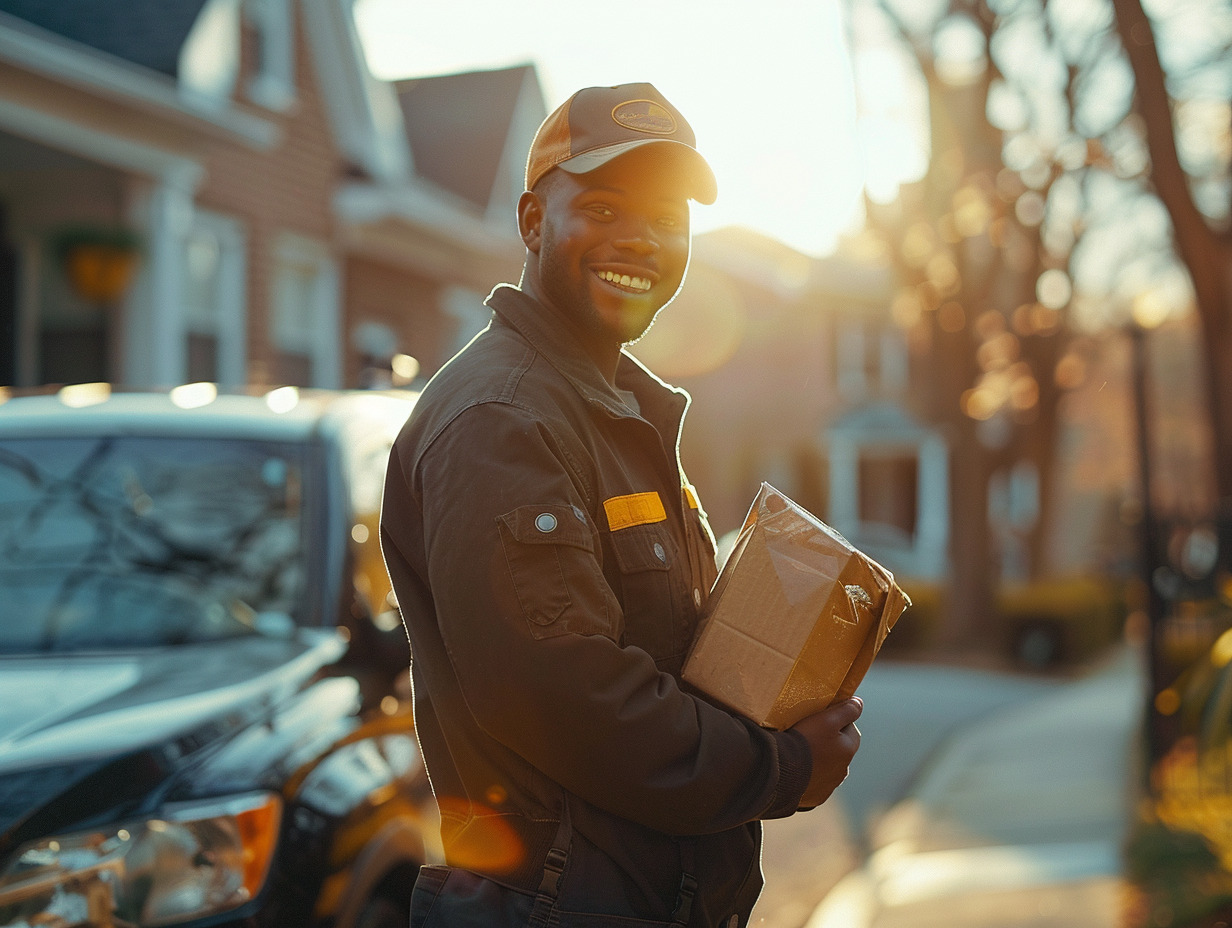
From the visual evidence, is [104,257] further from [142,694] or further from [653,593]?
[653,593]

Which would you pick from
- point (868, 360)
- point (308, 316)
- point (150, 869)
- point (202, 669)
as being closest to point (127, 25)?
point (308, 316)

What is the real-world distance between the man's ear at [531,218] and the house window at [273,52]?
11.3 meters

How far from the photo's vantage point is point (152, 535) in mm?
3615

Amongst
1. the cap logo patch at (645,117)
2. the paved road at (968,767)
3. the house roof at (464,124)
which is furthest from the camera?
the house roof at (464,124)

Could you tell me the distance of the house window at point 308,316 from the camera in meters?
13.3

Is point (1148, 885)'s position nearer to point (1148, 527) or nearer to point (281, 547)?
point (1148, 527)

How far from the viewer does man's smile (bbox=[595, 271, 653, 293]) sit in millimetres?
2148

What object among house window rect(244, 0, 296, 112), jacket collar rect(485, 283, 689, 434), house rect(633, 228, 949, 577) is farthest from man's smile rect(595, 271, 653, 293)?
house rect(633, 228, 949, 577)

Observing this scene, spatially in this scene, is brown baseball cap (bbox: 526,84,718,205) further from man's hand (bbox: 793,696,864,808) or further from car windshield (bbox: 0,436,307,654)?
car windshield (bbox: 0,436,307,654)

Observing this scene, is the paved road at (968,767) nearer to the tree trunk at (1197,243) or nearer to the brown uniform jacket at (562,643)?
the brown uniform jacket at (562,643)

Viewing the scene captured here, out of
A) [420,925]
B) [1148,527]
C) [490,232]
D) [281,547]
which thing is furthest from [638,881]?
[490,232]

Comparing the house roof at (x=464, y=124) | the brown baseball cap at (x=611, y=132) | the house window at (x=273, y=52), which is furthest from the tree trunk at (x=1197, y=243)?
the house roof at (x=464, y=124)

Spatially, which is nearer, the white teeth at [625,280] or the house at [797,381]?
the white teeth at [625,280]

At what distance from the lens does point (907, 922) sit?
5.29m
